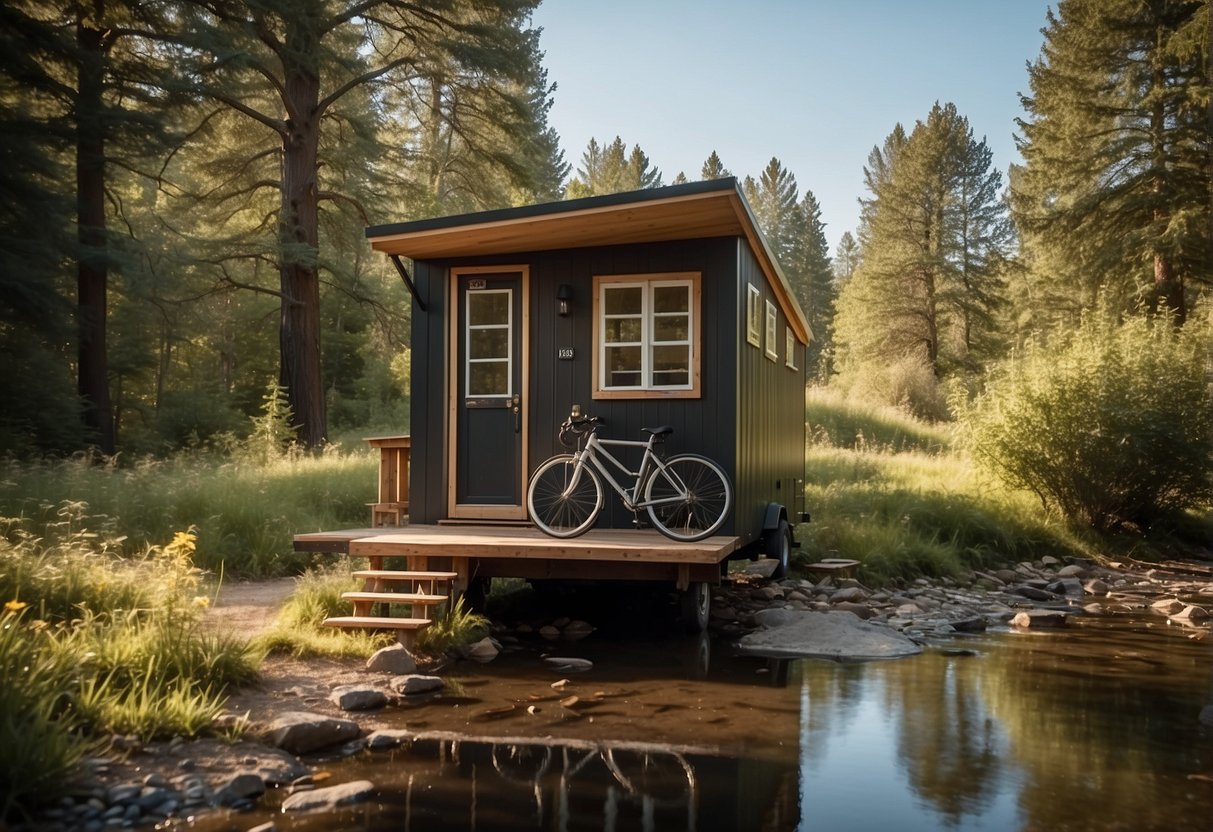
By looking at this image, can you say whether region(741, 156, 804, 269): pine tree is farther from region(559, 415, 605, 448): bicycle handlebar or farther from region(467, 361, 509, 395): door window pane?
region(559, 415, 605, 448): bicycle handlebar

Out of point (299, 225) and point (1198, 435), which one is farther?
point (299, 225)

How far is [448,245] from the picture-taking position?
855 cm

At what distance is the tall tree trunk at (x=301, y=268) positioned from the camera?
1650cm

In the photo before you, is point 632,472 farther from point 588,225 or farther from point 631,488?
point 588,225

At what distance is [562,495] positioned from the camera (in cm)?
806

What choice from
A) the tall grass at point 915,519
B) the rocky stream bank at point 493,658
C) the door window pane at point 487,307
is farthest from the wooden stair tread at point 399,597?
the tall grass at point 915,519

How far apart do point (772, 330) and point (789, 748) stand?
242 inches

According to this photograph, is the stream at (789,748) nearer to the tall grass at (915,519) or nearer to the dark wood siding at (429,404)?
the dark wood siding at (429,404)

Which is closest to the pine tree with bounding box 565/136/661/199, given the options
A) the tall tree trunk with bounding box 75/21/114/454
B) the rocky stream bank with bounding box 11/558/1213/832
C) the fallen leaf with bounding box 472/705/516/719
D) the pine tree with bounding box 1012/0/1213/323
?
the pine tree with bounding box 1012/0/1213/323

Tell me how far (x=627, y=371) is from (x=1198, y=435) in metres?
9.23

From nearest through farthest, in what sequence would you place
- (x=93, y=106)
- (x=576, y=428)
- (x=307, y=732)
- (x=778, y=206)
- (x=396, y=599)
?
1. (x=307, y=732)
2. (x=396, y=599)
3. (x=576, y=428)
4. (x=93, y=106)
5. (x=778, y=206)

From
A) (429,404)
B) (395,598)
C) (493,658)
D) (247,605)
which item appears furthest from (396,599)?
(429,404)

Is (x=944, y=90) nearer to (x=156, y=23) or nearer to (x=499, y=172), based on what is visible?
(x=499, y=172)

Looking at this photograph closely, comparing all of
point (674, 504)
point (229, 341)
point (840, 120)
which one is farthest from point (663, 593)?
point (229, 341)
